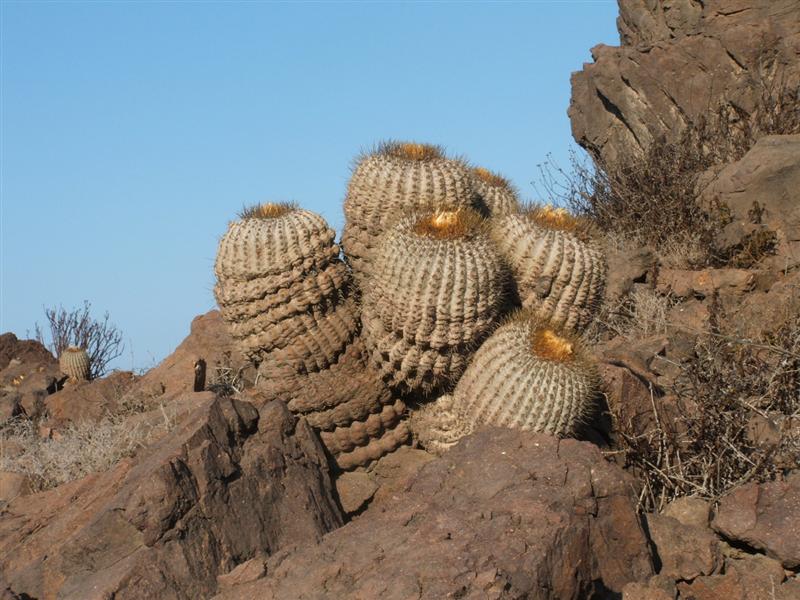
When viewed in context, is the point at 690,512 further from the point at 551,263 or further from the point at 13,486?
the point at 13,486

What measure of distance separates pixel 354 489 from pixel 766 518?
2644 millimetres

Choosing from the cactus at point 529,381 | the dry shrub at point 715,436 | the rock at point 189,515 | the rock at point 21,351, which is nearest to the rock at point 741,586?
the dry shrub at point 715,436

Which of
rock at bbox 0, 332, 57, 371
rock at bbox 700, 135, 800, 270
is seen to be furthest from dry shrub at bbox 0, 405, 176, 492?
rock at bbox 700, 135, 800, 270

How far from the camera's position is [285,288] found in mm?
6387

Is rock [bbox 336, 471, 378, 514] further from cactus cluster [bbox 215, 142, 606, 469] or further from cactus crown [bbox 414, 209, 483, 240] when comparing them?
cactus crown [bbox 414, 209, 483, 240]

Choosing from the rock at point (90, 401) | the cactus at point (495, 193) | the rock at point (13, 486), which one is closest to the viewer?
the cactus at point (495, 193)

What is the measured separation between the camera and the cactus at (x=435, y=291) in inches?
229

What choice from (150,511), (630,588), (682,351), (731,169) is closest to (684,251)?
(731,169)

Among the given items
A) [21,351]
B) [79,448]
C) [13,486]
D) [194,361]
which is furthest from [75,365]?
[13,486]

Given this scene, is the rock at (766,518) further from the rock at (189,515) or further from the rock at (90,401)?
the rock at (90,401)

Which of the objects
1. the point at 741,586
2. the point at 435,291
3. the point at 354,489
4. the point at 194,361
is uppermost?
the point at 194,361

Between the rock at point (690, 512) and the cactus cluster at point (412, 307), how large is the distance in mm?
764

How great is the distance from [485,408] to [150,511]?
207 cm

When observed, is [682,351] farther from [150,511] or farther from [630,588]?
[150,511]
